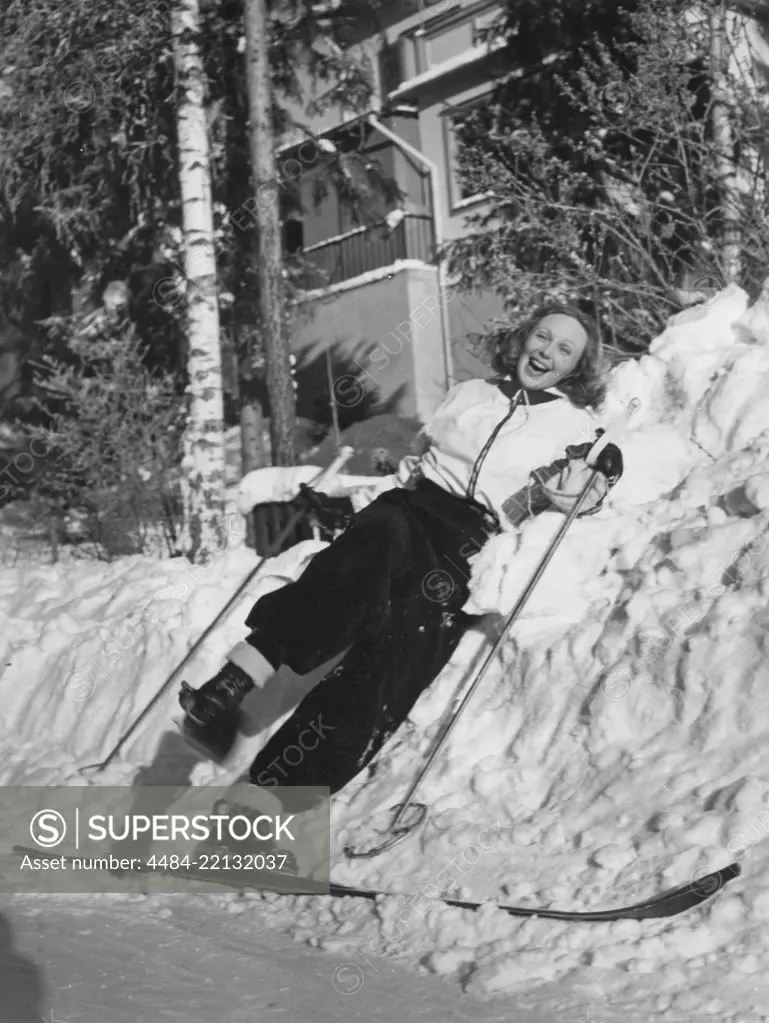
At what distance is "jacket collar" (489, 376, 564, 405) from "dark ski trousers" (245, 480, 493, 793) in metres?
0.44

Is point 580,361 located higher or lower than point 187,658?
higher

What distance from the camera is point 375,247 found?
15.6 m

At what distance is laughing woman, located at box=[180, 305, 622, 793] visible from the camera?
3.89 m

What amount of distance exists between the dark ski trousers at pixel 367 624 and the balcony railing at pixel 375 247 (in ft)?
34.6

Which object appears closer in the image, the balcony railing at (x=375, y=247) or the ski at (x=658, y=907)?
the ski at (x=658, y=907)

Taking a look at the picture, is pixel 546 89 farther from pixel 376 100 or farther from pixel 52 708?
pixel 52 708

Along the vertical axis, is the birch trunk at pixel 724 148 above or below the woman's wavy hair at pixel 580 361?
above

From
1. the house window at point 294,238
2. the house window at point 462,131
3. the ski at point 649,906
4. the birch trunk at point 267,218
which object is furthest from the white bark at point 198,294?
the house window at point 294,238

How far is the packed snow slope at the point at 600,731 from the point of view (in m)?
2.86

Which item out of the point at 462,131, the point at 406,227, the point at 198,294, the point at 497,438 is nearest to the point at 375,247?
the point at 406,227

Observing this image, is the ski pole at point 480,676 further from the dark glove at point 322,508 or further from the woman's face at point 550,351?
the dark glove at point 322,508

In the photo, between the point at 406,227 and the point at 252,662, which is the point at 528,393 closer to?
the point at 252,662

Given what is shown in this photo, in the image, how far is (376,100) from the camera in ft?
49.2

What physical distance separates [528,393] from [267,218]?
5.16 m
